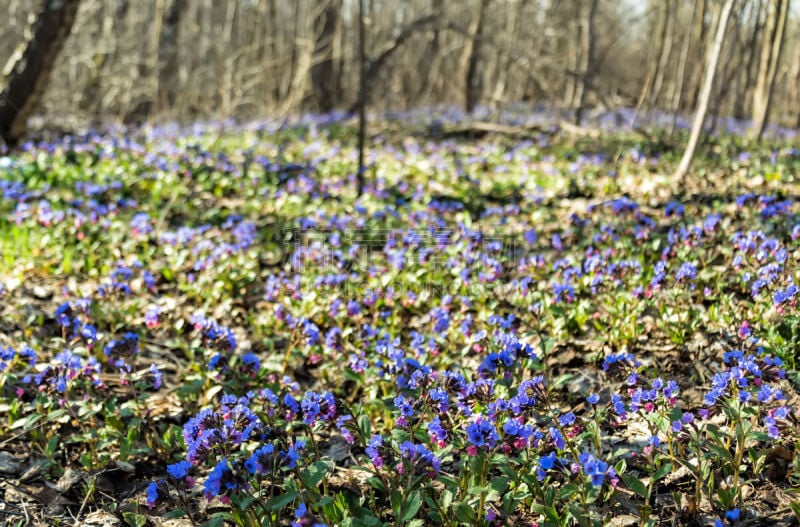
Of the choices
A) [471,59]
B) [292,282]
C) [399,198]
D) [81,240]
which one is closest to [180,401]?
[292,282]

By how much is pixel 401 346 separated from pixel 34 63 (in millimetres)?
6485

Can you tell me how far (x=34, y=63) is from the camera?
7.45 metres

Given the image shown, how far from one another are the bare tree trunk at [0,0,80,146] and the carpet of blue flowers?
4.56 ft

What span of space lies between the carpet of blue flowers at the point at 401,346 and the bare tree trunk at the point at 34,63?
4.56 ft

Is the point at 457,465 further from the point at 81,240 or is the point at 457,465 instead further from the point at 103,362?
the point at 81,240

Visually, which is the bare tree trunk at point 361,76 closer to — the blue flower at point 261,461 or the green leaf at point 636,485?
the blue flower at point 261,461

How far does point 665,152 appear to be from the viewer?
7.42 m

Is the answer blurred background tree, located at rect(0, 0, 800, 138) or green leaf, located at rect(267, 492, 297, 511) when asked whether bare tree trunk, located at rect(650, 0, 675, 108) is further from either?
green leaf, located at rect(267, 492, 297, 511)

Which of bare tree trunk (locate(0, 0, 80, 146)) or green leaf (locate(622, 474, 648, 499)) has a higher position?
bare tree trunk (locate(0, 0, 80, 146))

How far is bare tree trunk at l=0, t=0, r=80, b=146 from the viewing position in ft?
24.0

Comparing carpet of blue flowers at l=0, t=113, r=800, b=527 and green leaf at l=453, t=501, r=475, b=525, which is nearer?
green leaf at l=453, t=501, r=475, b=525

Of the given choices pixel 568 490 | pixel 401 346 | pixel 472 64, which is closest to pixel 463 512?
pixel 568 490

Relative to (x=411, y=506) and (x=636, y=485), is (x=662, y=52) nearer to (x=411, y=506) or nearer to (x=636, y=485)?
(x=636, y=485)

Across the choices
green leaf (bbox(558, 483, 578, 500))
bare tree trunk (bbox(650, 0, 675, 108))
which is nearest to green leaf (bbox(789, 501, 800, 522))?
green leaf (bbox(558, 483, 578, 500))
